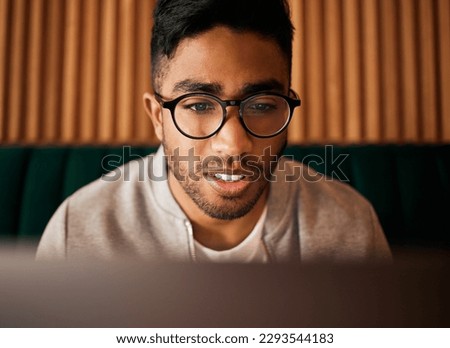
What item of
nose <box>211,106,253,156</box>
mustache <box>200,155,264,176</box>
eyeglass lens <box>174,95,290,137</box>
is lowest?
mustache <box>200,155,264,176</box>

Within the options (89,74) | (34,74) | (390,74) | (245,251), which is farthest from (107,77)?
(390,74)

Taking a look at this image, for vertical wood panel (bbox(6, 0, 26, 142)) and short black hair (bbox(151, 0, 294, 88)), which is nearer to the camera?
short black hair (bbox(151, 0, 294, 88))

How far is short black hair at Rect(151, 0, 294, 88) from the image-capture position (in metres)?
0.60

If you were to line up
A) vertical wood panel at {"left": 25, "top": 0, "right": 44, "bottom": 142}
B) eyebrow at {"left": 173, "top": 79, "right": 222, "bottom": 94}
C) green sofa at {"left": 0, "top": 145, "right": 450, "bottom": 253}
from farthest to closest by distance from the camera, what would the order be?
vertical wood panel at {"left": 25, "top": 0, "right": 44, "bottom": 142} → green sofa at {"left": 0, "top": 145, "right": 450, "bottom": 253} → eyebrow at {"left": 173, "top": 79, "right": 222, "bottom": 94}

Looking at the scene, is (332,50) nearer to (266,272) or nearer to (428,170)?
(428,170)

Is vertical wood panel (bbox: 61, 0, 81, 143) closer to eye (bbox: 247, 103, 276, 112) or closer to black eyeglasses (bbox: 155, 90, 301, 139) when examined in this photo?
black eyeglasses (bbox: 155, 90, 301, 139)

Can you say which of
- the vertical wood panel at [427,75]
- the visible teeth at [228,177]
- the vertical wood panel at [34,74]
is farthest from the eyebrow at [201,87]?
the vertical wood panel at [427,75]

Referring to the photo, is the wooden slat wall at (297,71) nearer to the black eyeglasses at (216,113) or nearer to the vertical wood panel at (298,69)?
the vertical wood panel at (298,69)

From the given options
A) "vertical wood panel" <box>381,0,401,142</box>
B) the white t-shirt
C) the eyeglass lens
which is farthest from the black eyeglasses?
"vertical wood panel" <box>381,0,401,142</box>

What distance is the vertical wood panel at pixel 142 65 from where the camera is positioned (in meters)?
0.89

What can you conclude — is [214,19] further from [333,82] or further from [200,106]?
[333,82]

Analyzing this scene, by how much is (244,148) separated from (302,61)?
37cm

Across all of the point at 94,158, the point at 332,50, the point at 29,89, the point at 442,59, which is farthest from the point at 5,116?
the point at 442,59

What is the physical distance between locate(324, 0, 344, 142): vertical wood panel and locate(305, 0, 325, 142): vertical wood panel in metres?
0.01
